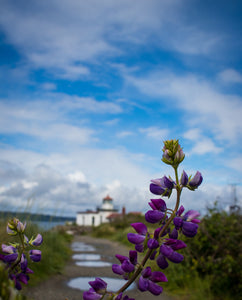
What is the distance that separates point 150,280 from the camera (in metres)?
0.93

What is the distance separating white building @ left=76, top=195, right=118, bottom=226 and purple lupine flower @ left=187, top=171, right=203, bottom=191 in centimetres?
4751

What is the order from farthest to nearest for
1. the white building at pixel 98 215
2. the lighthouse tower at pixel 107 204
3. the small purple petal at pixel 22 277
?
the lighthouse tower at pixel 107 204 → the white building at pixel 98 215 → the small purple petal at pixel 22 277

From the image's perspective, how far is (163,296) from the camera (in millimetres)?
5680

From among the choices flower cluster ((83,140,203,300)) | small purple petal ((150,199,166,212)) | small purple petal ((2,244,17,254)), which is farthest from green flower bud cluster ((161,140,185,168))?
small purple petal ((2,244,17,254))

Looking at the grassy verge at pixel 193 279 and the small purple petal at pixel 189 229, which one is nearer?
the small purple petal at pixel 189 229

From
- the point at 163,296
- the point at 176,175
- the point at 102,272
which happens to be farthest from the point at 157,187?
the point at 102,272

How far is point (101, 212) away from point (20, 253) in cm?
4843

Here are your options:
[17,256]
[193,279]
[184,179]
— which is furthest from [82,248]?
[184,179]

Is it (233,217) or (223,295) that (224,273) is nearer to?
(223,295)

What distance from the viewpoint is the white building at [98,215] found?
4775cm

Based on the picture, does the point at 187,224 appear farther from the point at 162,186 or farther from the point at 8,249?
the point at 8,249

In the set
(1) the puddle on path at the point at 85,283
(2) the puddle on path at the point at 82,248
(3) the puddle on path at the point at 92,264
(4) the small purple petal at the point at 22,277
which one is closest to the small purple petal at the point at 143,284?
(4) the small purple petal at the point at 22,277

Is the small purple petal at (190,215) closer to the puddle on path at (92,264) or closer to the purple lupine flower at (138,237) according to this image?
the purple lupine flower at (138,237)

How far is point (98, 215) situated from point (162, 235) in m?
48.0
